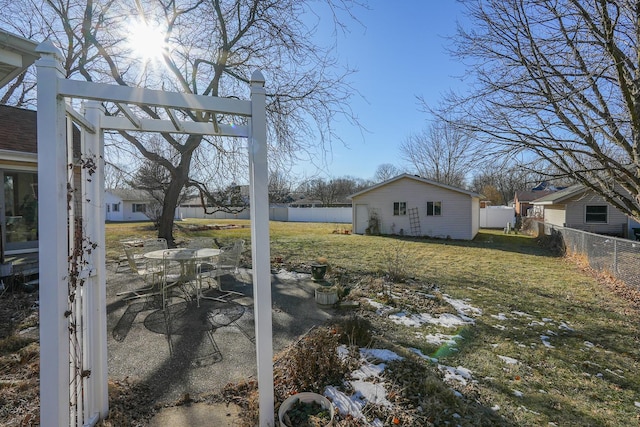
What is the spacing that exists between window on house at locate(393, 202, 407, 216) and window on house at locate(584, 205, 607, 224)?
9.17m

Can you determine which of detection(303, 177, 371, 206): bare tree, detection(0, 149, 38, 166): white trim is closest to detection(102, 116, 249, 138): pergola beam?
detection(0, 149, 38, 166): white trim

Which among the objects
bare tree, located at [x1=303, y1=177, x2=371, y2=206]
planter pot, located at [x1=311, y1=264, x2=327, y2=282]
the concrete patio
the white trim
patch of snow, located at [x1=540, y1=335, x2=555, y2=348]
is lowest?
patch of snow, located at [x1=540, y1=335, x2=555, y2=348]

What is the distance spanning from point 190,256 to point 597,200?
1950 centimetres

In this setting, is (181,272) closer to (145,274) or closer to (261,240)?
(145,274)

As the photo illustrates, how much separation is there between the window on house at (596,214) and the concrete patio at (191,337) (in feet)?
57.0

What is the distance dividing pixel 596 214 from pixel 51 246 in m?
21.4

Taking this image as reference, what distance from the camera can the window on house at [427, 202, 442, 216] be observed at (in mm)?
17459

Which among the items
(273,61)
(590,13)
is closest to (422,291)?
(590,13)

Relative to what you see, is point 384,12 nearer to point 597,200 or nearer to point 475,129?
point 475,129

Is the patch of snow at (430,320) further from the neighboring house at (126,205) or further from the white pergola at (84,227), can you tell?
the neighboring house at (126,205)

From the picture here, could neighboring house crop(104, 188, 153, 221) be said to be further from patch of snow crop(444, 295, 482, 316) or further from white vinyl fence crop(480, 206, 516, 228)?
patch of snow crop(444, 295, 482, 316)

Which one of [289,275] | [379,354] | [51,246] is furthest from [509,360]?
[289,275]

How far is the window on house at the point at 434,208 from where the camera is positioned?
17459 mm

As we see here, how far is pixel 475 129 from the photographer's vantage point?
17.2 feet
